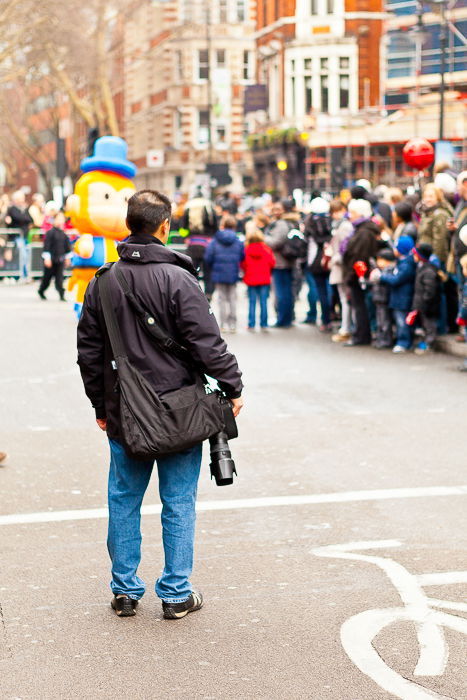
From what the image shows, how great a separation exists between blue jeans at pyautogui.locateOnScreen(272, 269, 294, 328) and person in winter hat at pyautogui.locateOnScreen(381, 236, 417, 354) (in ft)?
12.5

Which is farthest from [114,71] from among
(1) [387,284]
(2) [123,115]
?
(1) [387,284]

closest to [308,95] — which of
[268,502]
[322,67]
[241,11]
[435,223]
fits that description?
[322,67]

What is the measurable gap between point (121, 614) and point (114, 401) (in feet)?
2.92

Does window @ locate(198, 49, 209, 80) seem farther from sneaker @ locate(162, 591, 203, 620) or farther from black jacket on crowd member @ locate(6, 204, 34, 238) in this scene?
sneaker @ locate(162, 591, 203, 620)

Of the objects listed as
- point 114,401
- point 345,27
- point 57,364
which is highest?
point 345,27

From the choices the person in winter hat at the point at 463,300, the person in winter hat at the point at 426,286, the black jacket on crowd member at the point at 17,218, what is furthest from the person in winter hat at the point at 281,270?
the black jacket on crowd member at the point at 17,218

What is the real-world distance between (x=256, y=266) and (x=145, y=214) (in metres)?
14.0

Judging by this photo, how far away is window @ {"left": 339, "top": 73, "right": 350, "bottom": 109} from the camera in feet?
198

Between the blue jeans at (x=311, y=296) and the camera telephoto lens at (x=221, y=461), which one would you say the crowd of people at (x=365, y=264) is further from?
the camera telephoto lens at (x=221, y=461)

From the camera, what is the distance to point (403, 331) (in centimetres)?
1636

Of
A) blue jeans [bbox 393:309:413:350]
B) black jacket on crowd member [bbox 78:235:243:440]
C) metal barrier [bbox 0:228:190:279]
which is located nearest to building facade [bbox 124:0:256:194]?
metal barrier [bbox 0:228:190:279]

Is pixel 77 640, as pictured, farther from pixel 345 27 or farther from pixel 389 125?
pixel 345 27

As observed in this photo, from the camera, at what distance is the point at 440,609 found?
5.66 metres

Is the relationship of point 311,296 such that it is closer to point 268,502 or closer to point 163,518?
point 268,502
